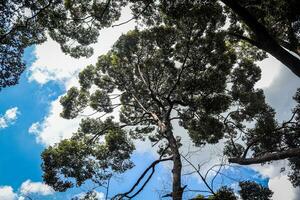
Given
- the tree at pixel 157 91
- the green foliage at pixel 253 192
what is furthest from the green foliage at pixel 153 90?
the green foliage at pixel 253 192

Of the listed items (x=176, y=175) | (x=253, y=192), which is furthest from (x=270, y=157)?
(x=253, y=192)

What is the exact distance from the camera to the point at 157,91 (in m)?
14.2

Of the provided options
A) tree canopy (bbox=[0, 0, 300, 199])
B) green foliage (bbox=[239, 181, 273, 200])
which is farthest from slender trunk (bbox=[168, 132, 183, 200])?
green foliage (bbox=[239, 181, 273, 200])

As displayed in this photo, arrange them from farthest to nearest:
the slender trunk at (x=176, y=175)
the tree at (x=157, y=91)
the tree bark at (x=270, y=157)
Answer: the tree at (x=157, y=91) < the slender trunk at (x=176, y=175) < the tree bark at (x=270, y=157)

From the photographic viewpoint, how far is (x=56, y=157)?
1302 centimetres

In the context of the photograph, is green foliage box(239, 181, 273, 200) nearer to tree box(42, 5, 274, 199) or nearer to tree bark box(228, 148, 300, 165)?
tree box(42, 5, 274, 199)

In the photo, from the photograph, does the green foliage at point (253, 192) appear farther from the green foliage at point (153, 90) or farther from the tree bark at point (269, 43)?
the tree bark at point (269, 43)

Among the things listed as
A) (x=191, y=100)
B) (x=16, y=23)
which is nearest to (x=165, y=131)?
(x=191, y=100)

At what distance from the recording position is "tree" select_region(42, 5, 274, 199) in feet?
42.3

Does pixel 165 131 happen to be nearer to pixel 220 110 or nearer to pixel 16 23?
pixel 220 110

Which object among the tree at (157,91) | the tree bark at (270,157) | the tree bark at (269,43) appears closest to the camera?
the tree bark at (270,157)

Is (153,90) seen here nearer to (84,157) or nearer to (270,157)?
(84,157)

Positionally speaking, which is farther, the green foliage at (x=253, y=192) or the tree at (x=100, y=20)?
the green foliage at (x=253, y=192)

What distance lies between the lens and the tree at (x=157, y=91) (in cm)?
1291
